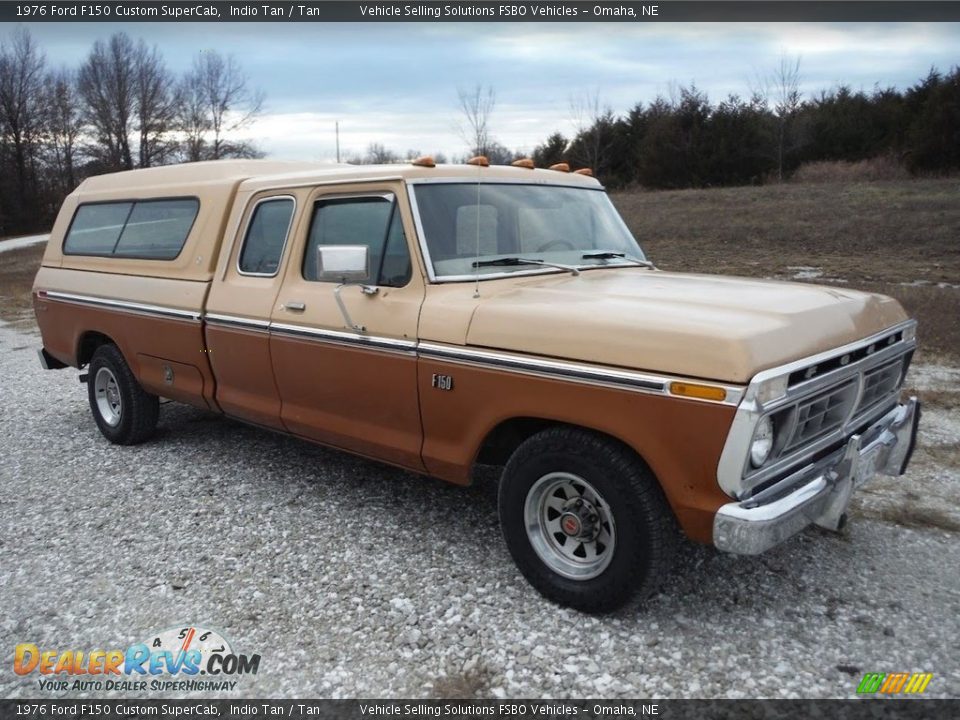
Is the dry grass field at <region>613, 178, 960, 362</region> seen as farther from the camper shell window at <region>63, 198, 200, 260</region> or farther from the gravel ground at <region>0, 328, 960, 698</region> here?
the camper shell window at <region>63, 198, 200, 260</region>

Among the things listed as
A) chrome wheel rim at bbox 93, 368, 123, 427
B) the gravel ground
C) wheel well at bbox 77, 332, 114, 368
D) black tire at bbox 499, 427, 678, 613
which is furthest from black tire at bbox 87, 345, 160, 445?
black tire at bbox 499, 427, 678, 613

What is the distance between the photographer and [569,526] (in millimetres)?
3453

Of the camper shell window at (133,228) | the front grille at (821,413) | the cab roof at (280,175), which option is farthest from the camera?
the camper shell window at (133,228)

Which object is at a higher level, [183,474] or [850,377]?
[850,377]

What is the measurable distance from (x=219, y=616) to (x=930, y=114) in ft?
94.3

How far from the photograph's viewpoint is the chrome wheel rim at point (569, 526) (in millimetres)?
3361

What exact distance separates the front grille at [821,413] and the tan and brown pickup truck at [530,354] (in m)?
0.01

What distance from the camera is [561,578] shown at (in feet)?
11.5

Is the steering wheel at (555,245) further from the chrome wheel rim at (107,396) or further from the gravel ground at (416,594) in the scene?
the chrome wheel rim at (107,396)

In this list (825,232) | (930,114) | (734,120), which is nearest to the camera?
(825,232)

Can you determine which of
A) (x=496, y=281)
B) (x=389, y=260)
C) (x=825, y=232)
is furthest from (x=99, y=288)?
(x=825, y=232)

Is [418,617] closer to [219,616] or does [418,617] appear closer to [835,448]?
[219,616]

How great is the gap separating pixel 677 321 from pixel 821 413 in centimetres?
79

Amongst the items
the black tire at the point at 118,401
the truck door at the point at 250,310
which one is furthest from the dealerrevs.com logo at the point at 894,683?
the black tire at the point at 118,401
